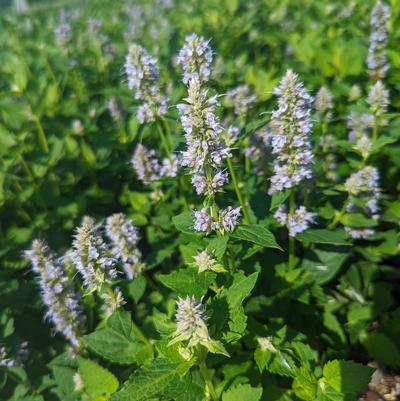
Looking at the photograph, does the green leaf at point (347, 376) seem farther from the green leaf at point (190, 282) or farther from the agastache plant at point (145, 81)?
the agastache plant at point (145, 81)

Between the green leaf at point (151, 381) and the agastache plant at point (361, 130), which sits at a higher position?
the agastache plant at point (361, 130)

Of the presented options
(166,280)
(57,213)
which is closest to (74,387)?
(166,280)

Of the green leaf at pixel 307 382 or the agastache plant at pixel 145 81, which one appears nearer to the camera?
the green leaf at pixel 307 382

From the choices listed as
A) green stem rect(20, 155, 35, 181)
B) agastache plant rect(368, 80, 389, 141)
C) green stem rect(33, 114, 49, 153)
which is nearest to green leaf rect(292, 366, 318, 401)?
agastache plant rect(368, 80, 389, 141)

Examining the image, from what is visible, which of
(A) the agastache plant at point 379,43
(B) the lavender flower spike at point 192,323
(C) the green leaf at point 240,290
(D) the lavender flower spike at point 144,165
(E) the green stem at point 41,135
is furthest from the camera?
(E) the green stem at point 41,135

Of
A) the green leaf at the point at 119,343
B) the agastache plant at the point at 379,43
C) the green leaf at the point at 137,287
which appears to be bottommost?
the green leaf at the point at 119,343

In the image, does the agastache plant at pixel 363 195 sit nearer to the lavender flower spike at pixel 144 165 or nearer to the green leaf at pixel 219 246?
the green leaf at pixel 219 246

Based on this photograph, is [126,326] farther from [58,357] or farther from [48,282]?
[58,357]

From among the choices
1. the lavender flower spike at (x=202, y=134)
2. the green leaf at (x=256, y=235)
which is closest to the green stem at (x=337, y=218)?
the green leaf at (x=256, y=235)

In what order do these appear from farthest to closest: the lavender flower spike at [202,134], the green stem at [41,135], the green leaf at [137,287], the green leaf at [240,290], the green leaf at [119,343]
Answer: the green stem at [41,135]
the green leaf at [137,287]
the green leaf at [119,343]
the green leaf at [240,290]
the lavender flower spike at [202,134]
